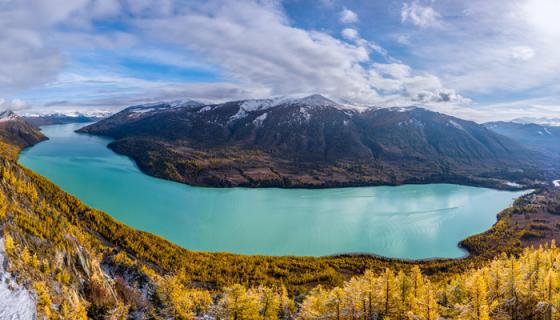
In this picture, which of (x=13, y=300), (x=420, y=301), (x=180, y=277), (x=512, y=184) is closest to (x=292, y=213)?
(x=180, y=277)

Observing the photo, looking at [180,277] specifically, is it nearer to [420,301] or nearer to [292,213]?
[420,301]

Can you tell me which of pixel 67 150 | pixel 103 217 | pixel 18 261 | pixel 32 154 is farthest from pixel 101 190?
pixel 67 150

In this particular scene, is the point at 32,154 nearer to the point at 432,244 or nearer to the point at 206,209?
the point at 206,209

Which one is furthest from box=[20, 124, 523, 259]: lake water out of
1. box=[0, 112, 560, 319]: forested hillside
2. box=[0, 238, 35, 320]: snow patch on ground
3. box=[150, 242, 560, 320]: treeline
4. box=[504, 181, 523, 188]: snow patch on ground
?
box=[0, 238, 35, 320]: snow patch on ground

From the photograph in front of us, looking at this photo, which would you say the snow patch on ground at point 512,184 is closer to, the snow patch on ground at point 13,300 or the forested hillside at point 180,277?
the forested hillside at point 180,277

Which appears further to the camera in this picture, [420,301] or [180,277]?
[180,277]

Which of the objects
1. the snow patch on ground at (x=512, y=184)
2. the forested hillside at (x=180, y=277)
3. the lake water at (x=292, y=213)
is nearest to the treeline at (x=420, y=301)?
the forested hillside at (x=180, y=277)

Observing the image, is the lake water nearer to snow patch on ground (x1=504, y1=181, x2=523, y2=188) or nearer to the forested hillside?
the forested hillside

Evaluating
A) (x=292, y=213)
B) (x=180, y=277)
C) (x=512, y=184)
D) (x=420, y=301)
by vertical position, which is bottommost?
(x=180, y=277)
